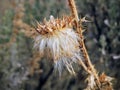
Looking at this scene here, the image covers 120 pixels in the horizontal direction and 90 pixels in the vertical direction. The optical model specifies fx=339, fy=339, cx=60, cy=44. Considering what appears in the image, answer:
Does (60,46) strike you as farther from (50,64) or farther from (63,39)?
(50,64)

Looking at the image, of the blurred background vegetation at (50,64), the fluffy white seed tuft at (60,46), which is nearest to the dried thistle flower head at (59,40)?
the fluffy white seed tuft at (60,46)

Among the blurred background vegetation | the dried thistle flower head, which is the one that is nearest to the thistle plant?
the dried thistle flower head

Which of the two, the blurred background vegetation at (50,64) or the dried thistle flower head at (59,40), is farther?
the blurred background vegetation at (50,64)

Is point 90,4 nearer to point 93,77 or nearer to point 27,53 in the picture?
point 27,53

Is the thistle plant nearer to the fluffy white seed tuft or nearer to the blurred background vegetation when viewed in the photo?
the fluffy white seed tuft

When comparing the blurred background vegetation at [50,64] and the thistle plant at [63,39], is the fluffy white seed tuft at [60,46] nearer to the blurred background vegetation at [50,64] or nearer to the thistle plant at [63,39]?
the thistle plant at [63,39]

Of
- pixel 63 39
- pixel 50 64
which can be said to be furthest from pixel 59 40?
pixel 50 64
